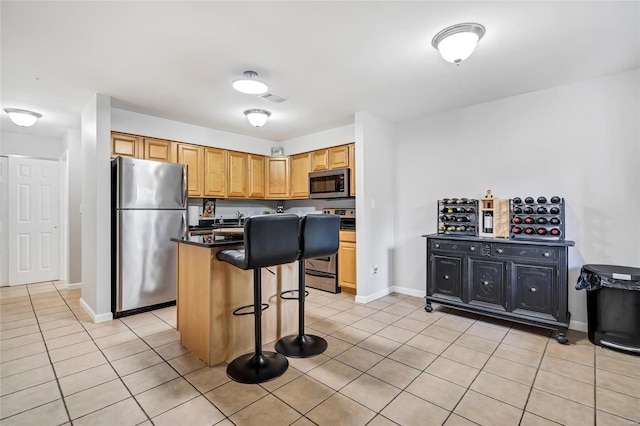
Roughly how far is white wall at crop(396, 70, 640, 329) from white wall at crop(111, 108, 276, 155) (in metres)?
2.77

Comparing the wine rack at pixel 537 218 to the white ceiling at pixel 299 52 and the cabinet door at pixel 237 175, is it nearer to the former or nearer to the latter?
the white ceiling at pixel 299 52

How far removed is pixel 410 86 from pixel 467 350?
2.55 metres

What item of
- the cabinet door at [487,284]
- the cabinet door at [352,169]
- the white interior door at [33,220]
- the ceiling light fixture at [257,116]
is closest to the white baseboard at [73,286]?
the white interior door at [33,220]

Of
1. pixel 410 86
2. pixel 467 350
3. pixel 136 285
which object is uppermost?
pixel 410 86

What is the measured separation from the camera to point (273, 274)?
2.71 meters

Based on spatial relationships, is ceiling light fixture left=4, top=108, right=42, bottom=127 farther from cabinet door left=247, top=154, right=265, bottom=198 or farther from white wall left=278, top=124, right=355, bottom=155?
white wall left=278, top=124, right=355, bottom=155

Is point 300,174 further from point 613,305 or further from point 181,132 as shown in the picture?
point 613,305

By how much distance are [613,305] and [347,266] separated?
2.68 metres

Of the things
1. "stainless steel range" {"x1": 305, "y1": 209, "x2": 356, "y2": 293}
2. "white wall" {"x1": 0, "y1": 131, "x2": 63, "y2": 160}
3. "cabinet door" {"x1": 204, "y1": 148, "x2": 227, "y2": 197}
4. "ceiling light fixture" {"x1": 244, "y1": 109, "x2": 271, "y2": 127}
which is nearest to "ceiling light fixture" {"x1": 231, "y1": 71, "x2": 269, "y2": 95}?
"ceiling light fixture" {"x1": 244, "y1": 109, "x2": 271, "y2": 127}

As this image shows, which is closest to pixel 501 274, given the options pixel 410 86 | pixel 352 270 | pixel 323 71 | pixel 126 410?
pixel 352 270

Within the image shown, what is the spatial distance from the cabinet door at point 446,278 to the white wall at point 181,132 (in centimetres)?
348

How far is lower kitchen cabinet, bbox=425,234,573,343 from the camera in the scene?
2.74 meters

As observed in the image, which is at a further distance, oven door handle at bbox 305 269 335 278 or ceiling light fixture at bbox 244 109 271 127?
oven door handle at bbox 305 269 335 278

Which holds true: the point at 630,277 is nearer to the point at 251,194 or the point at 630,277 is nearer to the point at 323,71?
the point at 323,71
